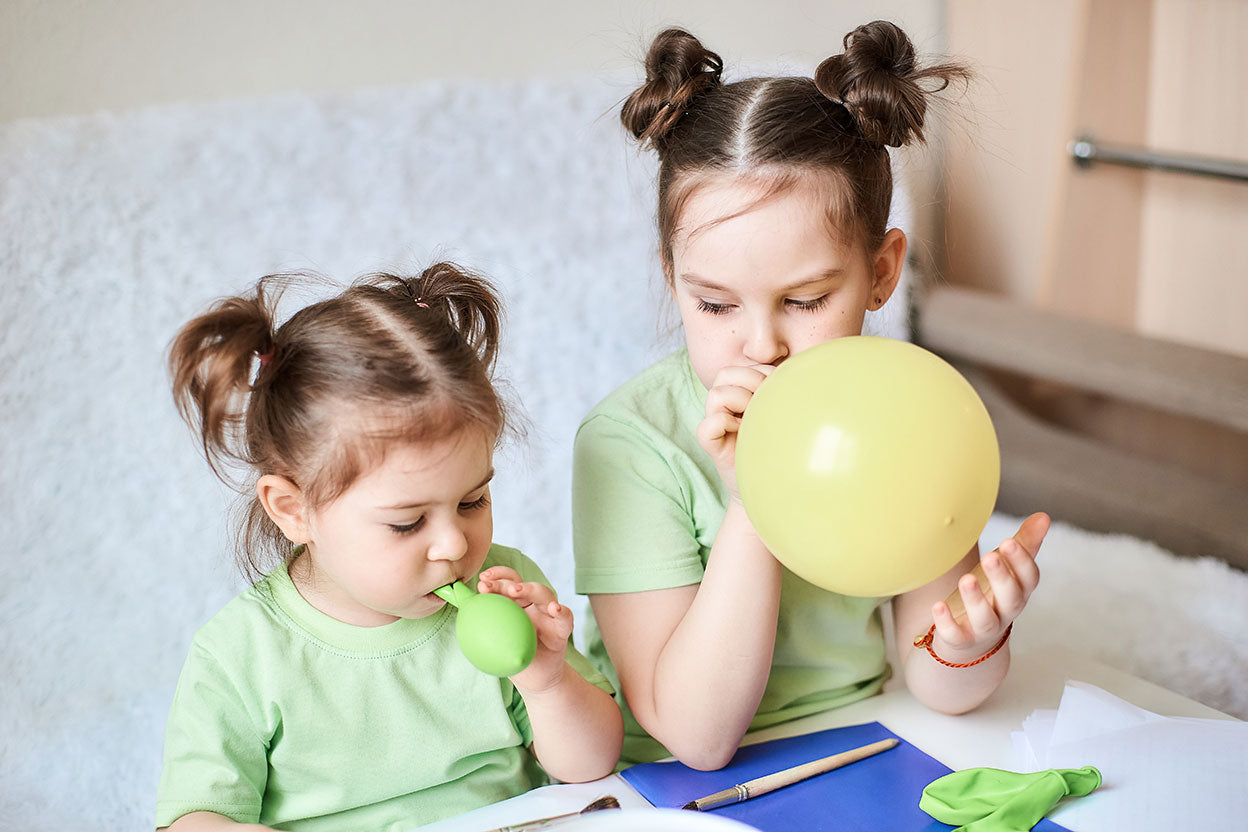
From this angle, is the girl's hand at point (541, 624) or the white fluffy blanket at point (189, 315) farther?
the white fluffy blanket at point (189, 315)

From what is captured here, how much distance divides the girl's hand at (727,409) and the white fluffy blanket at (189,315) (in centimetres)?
39

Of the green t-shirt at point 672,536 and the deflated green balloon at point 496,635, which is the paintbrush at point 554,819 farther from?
the green t-shirt at point 672,536

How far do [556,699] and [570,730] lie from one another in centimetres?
3

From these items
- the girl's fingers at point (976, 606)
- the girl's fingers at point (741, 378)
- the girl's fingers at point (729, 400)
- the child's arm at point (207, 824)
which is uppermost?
the girl's fingers at point (741, 378)

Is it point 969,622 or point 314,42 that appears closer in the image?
point 969,622

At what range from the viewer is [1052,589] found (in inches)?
56.1

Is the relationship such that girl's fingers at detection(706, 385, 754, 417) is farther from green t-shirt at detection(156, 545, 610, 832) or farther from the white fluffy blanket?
the white fluffy blanket

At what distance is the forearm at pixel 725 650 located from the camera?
2.65ft

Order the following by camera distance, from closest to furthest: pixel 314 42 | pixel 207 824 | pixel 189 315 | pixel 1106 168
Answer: pixel 207 824 → pixel 189 315 → pixel 314 42 → pixel 1106 168

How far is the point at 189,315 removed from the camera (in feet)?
4.09

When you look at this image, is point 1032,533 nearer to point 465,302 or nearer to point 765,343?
point 765,343

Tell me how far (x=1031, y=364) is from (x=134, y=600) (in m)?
1.25

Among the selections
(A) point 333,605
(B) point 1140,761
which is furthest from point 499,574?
(B) point 1140,761

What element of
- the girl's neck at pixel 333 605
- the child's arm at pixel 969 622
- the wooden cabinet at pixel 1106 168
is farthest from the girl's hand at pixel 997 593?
the wooden cabinet at pixel 1106 168
